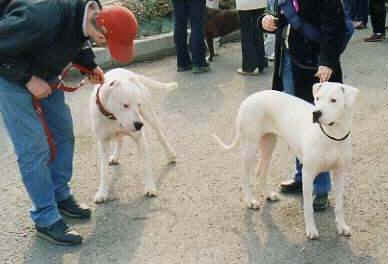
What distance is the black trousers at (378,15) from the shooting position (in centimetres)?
909

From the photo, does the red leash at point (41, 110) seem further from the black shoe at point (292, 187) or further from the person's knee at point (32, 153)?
the black shoe at point (292, 187)

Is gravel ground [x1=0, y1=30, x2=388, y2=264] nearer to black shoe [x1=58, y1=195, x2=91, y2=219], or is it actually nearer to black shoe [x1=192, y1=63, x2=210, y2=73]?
black shoe [x1=58, y1=195, x2=91, y2=219]

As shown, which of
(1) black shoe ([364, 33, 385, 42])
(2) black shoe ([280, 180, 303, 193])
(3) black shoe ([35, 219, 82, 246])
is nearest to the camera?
(3) black shoe ([35, 219, 82, 246])

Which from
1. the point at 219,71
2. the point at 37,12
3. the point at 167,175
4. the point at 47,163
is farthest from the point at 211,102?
the point at 37,12

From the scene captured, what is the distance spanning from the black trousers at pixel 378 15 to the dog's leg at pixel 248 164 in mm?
5843

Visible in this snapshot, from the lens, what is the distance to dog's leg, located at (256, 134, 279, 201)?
4285 millimetres

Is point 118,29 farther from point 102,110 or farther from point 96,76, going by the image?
point 102,110

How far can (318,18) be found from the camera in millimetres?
3740

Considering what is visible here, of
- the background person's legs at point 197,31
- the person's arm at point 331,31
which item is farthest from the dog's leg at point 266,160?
the background person's legs at point 197,31

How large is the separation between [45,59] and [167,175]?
1.79 metres

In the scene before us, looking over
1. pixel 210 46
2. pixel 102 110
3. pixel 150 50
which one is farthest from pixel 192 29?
pixel 102 110

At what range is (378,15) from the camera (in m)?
9.12

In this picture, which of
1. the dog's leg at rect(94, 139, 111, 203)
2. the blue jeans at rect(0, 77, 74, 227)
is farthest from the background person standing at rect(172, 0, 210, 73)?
the blue jeans at rect(0, 77, 74, 227)

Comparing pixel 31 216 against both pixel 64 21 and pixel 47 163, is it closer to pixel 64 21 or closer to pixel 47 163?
pixel 47 163
